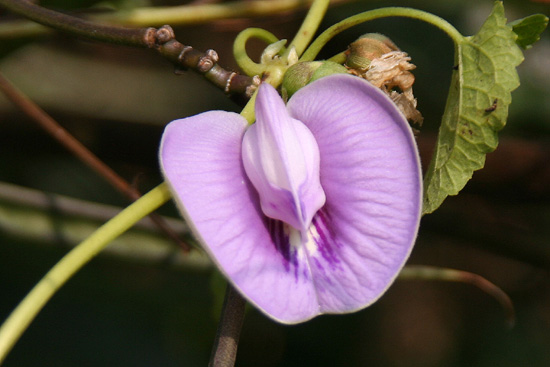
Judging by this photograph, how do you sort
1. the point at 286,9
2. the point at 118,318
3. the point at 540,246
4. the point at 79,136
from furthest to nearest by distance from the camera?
1. the point at 118,318
2. the point at 79,136
3. the point at 540,246
4. the point at 286,9

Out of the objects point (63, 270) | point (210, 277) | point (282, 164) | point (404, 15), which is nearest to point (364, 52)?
point (404, 15)

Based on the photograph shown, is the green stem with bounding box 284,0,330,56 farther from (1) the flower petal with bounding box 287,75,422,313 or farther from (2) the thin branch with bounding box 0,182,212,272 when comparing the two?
(2) the thin branch with bounding box 0,182,212,272

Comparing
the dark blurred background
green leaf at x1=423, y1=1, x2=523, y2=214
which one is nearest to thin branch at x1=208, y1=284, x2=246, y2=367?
green leaf at x1=423, y1=1, x2=523, y2=214

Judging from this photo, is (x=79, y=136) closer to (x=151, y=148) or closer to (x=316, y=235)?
(x=151, y=148)

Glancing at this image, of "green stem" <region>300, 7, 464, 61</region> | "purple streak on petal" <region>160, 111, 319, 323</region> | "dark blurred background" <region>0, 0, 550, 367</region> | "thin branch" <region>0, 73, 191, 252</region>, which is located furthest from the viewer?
"dark blurred background" <region>0, 0, 550, 367</region>

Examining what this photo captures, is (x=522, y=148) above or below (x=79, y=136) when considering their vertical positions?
above

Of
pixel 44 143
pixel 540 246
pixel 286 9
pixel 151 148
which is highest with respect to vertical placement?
pixel 286 9

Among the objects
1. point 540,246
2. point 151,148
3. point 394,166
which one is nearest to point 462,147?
point 394,166

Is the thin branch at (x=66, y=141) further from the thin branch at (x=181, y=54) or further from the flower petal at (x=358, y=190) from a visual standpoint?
the flower petal at (x=358, y=190)
